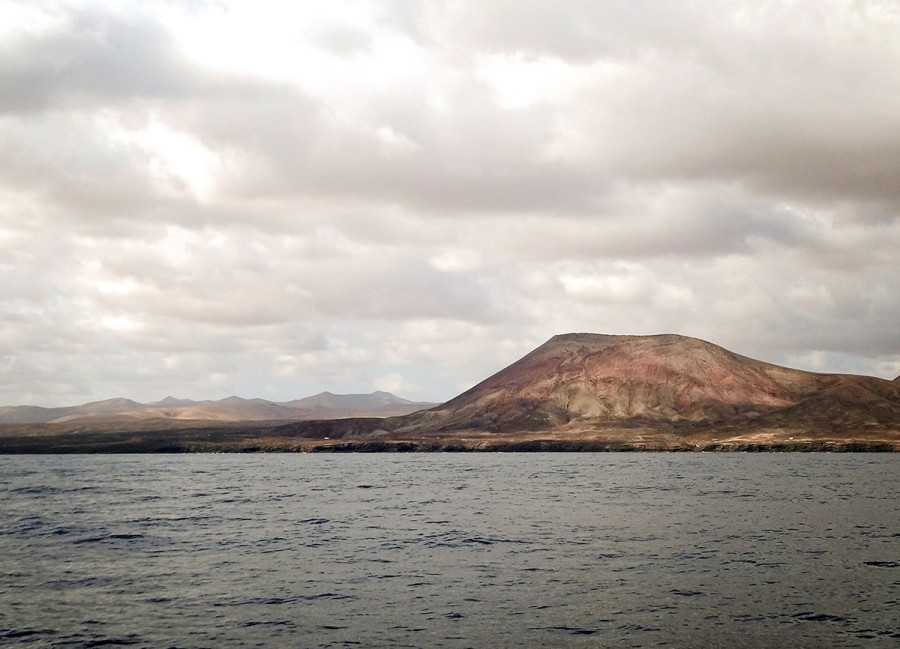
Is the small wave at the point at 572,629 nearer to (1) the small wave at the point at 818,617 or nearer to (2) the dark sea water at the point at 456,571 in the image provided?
(2) the dark sea water at the point at 456,571

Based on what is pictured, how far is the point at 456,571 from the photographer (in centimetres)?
4503

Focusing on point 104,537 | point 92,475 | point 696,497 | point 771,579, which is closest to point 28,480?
point 92,475

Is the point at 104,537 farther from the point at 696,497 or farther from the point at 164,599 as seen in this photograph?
the point at 696,497

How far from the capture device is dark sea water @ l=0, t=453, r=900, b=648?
1289 inches

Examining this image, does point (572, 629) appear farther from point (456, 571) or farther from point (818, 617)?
point (456, 571)

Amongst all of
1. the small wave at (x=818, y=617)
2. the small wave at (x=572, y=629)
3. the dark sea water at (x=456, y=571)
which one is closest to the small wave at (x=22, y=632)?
the dark sea water at (x=456, y=571)

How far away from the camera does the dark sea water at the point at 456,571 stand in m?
32.8

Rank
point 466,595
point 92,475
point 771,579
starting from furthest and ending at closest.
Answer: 1. point 92,475
2. point 771,579
3. point 466,595

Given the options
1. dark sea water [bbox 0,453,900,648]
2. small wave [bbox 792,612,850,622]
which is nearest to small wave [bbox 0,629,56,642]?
dark sea water [bbox 0,453,900,648]

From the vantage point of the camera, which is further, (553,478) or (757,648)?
(553,478)

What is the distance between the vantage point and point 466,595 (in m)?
38.9

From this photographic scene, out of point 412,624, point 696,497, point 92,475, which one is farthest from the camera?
point 92,475

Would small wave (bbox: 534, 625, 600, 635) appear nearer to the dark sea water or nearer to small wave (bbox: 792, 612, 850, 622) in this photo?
the dark sea water

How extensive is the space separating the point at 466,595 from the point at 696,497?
56.2 m
